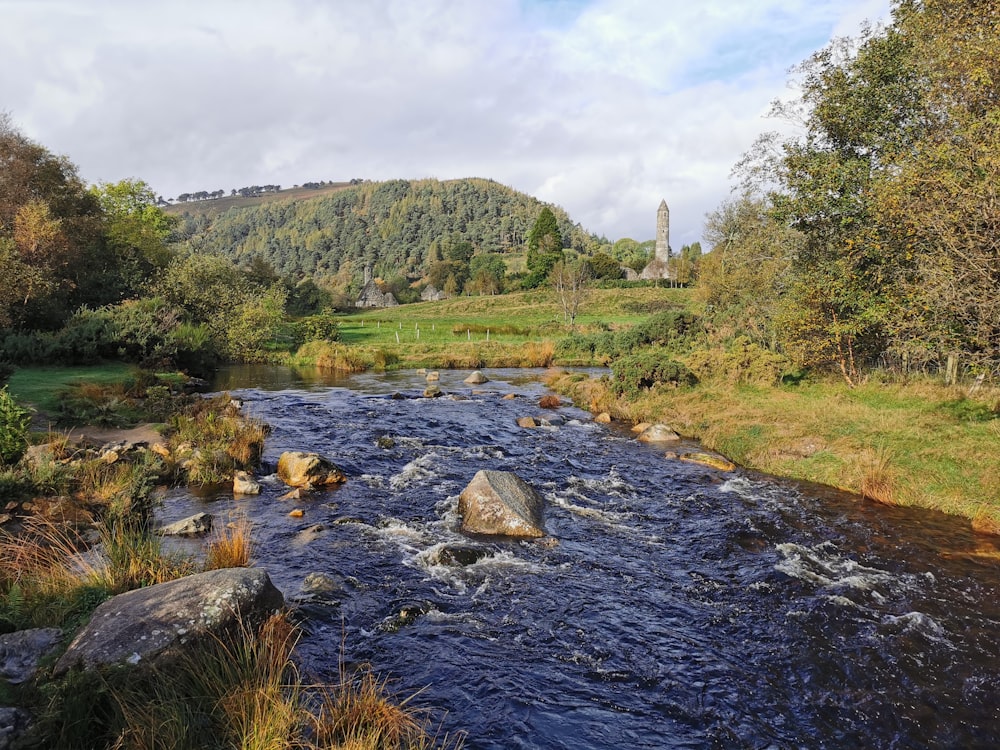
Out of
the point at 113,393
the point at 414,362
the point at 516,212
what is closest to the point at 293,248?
the point at 516,212

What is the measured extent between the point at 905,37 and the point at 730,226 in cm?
3068

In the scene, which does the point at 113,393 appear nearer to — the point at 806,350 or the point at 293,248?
the point at 806,350

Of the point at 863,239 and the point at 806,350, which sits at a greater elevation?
the point at 863,239

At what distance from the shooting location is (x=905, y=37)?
17000 mm

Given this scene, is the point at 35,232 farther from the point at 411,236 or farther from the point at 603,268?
the point at 411,236

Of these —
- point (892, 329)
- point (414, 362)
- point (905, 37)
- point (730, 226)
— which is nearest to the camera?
point (892, 329)

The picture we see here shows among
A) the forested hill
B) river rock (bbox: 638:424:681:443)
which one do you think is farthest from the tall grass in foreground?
the forested hill

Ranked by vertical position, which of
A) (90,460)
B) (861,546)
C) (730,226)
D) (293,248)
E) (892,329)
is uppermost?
(293,248)

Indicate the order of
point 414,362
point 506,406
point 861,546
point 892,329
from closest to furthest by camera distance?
point 861,546 < point 892,329 < point 506,406 < point 414,362

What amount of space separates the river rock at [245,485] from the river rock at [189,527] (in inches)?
90.7

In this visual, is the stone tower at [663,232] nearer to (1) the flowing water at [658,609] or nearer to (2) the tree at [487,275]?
(2) the tree at [487,275]

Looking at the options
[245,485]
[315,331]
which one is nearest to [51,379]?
[245,485]

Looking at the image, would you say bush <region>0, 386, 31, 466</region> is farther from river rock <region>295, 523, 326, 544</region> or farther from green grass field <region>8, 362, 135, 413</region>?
river rock <region>295, 523, 326, 544</region>

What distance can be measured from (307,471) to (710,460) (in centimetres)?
1134
